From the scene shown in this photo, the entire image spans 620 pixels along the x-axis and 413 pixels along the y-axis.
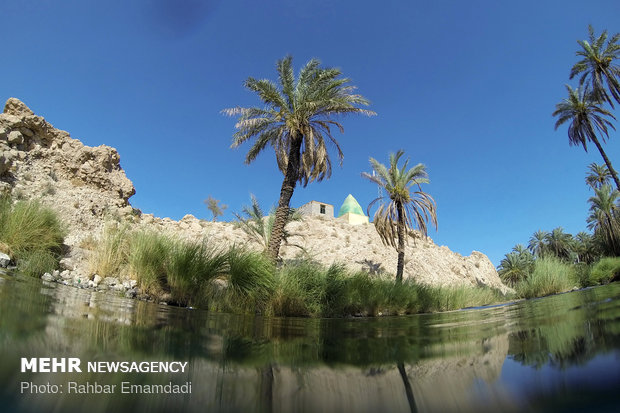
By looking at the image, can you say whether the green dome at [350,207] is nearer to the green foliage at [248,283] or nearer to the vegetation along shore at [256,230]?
the vegetation along shore at [256,230]

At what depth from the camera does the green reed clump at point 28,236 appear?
24.5 feet

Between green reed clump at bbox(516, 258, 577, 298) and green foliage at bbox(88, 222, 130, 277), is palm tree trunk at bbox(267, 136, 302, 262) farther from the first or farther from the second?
green reed clump at bbox(516, 258, 577, 298)

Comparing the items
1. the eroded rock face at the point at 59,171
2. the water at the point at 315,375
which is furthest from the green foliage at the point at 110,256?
the water at the point at 315,375

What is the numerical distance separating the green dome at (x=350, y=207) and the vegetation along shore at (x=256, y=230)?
44.3 ft

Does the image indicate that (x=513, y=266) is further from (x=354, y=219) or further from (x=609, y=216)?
(x=354, y=219)

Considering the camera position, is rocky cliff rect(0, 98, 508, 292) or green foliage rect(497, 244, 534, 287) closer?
rocky cliff rect(0, 98, 508, 292)

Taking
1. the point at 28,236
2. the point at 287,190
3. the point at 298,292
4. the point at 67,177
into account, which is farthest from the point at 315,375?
the point at 67,177

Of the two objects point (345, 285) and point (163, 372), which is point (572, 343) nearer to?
point (163, 372)

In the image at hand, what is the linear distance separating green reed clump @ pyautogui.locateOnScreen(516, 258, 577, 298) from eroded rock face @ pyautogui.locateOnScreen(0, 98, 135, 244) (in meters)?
23.8

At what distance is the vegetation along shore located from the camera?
8.22 m

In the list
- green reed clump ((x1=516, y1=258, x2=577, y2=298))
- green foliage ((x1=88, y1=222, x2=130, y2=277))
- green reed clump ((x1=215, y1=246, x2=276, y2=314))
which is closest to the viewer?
green reed clump ((x1=215, y1=246, x2=276, y2=314))

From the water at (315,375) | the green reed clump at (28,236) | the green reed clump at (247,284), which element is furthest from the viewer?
the green reed clump at (247,284)

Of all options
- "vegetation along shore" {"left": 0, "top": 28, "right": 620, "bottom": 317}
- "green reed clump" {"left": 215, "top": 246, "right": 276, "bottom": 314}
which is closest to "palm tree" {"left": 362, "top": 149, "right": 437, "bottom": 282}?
"vegetation along shore" {"left": 0, "top": 28, "right": 620, "bottom": 317}

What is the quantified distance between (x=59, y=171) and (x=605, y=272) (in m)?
35.4
